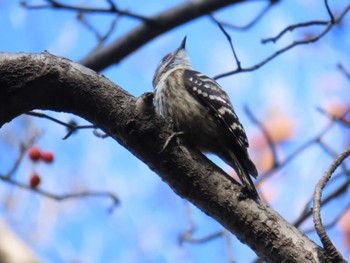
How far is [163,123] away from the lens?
255 centimetres

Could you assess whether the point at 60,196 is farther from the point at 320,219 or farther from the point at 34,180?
the point at 320,219

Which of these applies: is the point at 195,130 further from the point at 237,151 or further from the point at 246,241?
the point at 246,241

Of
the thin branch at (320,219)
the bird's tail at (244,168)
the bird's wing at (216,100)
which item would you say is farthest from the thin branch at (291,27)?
the thin branch at (320,219)

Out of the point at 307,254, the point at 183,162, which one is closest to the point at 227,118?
the point at 183,162

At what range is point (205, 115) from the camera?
3645 millimetres

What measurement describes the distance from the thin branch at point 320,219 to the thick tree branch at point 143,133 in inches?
3.1

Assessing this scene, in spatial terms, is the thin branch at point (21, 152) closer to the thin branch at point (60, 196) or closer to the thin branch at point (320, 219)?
Result: the thin branch at point (60, 196)

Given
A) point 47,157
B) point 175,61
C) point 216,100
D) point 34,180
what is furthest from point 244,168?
point 175,61

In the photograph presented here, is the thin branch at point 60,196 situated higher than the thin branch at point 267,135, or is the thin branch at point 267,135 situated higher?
the thin branch at point 267,135

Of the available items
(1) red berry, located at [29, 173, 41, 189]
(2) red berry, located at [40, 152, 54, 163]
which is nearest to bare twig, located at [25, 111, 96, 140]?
(1) red berry, located at [29, 173, 41, 189]

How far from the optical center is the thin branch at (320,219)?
2.21 meters

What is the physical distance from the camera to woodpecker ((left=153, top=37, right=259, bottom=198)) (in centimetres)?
344

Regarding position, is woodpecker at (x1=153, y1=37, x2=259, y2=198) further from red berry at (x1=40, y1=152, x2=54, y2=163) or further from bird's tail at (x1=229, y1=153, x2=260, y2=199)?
red berry at (x1=40, y1=152, x2=54, y2=163)

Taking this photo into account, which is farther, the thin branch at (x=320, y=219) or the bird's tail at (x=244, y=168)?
the bird's tail at (x=244, y=168)
